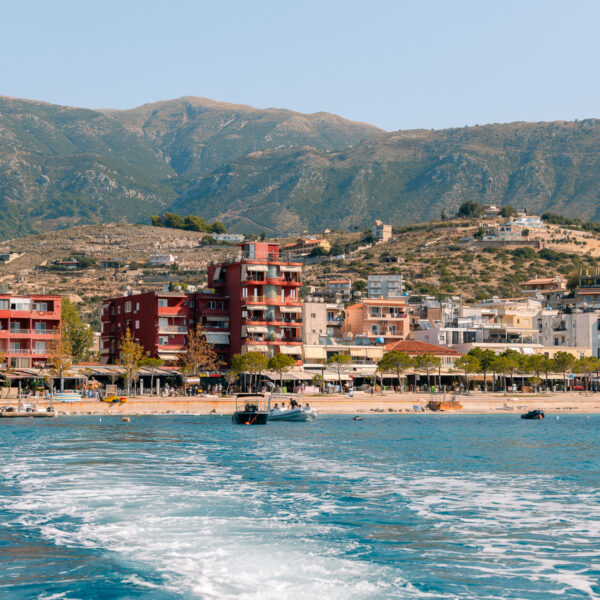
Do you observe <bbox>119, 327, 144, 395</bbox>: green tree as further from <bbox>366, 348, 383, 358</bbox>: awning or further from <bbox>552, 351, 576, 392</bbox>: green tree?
<bbox>552, 351, 576, 392</bbox>: green tree

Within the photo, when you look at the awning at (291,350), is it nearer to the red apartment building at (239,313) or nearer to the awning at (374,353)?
the red apartment building at (239,313)

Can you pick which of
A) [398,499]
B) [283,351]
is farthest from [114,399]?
[398,499]

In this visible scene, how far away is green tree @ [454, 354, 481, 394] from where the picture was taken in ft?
436

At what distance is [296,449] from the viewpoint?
6419 cm

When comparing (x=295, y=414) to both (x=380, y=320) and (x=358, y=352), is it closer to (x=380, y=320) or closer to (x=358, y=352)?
(x=358, y=352)

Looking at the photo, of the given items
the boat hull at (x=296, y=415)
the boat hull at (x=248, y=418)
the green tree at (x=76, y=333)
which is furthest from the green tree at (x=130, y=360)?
the green tree at (x=76, y=333)

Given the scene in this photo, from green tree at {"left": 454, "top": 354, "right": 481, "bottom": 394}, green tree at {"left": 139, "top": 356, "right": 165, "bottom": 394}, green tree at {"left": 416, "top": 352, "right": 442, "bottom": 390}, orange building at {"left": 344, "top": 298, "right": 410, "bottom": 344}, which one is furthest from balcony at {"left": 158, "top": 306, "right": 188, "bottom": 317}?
green tree at {"left": 454, "top": 354, "right": 481, "bottom": 394}

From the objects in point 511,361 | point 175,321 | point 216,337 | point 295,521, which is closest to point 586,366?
point 511,361

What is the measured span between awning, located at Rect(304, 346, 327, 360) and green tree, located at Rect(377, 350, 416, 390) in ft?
32.1

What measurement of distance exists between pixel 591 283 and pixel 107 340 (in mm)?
107263

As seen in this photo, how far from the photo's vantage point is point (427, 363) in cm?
13212

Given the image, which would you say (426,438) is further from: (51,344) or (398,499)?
(51,344)

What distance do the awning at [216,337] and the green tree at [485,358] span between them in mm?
36852

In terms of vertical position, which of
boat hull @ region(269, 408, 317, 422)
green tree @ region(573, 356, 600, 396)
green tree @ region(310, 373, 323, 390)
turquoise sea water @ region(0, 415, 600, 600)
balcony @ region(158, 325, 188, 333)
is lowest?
boat hull @ region(269, 408, 317, 422)
